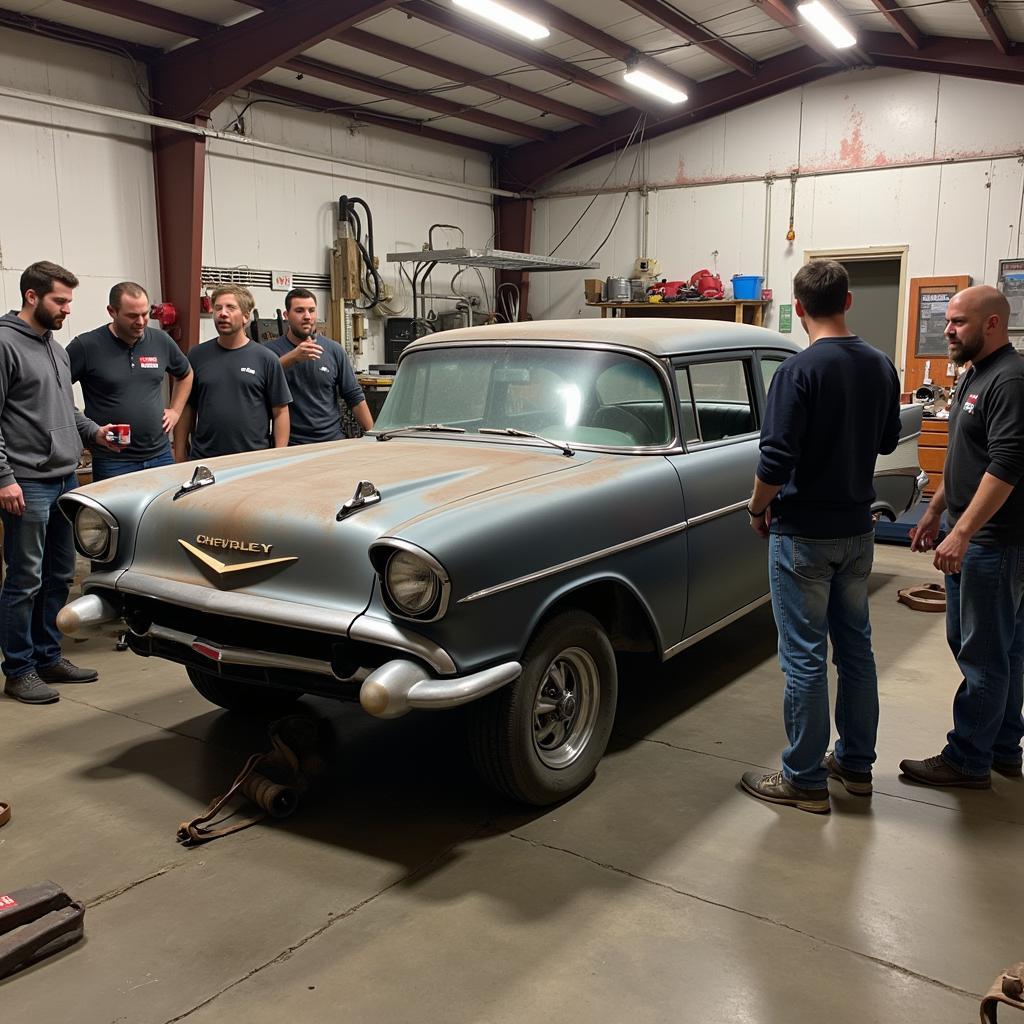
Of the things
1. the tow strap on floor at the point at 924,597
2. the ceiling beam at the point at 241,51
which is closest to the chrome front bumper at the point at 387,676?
the tow strap on floor at the point at 924,597

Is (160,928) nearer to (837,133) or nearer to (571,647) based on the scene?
(571,647)

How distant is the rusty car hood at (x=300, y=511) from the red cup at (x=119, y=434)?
1.04 meters

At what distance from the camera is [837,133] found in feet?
36.9

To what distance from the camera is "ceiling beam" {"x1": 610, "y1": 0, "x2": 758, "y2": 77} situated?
9.12m

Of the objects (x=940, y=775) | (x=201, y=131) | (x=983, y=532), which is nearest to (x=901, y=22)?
(x=201, y=131)

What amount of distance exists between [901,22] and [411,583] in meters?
9.47

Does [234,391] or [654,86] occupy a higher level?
[654,86]

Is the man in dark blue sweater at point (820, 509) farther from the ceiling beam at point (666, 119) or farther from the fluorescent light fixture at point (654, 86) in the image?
the ceiling beam at point (666, 119)

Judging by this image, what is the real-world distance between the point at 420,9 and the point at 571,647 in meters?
7.43

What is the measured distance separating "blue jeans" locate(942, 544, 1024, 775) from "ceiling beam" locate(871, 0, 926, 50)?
769 centimetres

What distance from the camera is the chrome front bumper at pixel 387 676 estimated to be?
2.66 meters

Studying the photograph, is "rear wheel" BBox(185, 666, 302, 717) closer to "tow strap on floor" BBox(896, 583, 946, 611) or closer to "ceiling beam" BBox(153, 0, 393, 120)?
"tow strap on floor" BBox(896, 583, 946, 611)

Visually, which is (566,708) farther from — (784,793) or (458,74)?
(458,74)

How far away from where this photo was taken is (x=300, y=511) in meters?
3.11
